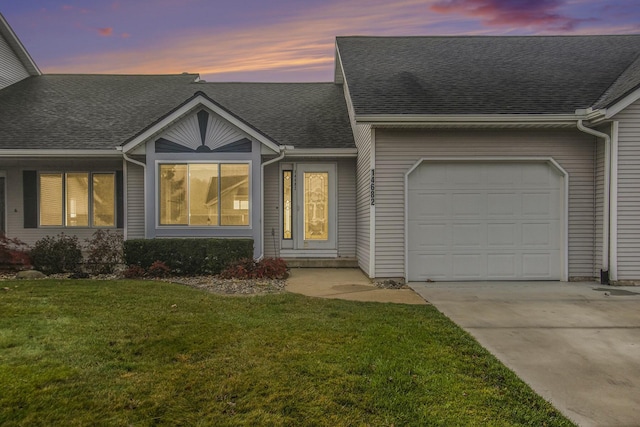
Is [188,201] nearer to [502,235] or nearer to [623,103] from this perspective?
[502,235]

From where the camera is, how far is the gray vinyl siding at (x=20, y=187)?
11.3 metres

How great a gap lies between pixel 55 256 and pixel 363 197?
6.99m

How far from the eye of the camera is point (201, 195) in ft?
33.0

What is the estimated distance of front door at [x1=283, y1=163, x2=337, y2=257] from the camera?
11.3 meters

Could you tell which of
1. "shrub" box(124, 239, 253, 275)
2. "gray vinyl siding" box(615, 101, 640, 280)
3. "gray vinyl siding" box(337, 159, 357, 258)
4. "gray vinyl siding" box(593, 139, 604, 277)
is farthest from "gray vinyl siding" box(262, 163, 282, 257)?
"gray vinyl siding" box(615, 101, 640, 280)

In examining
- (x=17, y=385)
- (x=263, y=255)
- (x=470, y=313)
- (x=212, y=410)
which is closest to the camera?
(x=212, y=410)

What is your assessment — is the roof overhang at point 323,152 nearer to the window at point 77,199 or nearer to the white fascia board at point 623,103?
the window at point 77,199

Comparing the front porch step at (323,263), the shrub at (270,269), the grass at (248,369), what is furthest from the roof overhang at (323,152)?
the grass at (248,369)

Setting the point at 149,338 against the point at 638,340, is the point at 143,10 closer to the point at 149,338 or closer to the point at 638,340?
the point at 149,338

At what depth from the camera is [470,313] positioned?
241 inches

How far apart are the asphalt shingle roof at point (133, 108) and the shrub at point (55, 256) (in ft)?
8.92

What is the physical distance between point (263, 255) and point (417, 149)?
4859mm

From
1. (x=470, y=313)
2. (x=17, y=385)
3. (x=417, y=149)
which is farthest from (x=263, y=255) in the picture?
(x=17, y=385)

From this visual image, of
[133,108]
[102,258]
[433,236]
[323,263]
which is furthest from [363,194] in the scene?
[133,108]
